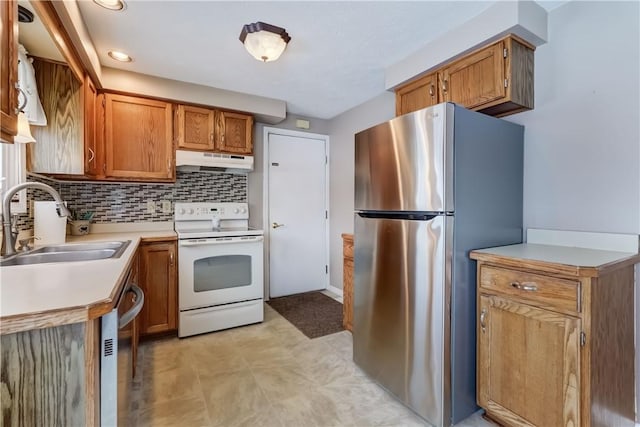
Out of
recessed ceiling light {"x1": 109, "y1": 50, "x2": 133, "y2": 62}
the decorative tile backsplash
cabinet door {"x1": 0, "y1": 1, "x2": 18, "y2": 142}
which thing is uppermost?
recessed ceiling light {"x1": 109, "y1": 50, "x2": 133, "y2": 62}

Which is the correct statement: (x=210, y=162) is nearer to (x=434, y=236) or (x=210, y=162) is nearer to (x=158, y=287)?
(x=158, y=287)

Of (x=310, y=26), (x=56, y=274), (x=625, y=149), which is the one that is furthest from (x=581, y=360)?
(x=310, y=26)

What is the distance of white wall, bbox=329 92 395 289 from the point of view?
11.2ft

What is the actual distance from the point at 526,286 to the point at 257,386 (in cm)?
165

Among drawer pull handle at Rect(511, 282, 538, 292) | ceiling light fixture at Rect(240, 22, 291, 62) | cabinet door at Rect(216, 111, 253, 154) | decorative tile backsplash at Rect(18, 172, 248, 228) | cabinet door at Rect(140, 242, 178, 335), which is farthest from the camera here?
cabinet door at Rect(216, 111, 253, 154)

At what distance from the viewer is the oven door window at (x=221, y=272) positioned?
2658mm

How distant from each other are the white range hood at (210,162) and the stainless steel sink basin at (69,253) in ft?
3.26

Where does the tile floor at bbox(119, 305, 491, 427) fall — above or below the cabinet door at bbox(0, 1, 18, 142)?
below

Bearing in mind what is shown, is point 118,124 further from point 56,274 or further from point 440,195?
point 440,195

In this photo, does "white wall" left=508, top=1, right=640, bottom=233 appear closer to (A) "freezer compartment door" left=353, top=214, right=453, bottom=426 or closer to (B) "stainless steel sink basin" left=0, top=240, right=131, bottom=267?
(A) "freezer compartment door" left=353, top=214, right=453, bottom=426

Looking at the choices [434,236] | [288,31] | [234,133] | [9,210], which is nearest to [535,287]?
[434,236]

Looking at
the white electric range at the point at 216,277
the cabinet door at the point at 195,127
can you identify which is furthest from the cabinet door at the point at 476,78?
the cabinet door at the point at 195,127

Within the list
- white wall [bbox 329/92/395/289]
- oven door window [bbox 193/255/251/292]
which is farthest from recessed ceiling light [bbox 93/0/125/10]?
white wall [bbox 329/92/395/289]

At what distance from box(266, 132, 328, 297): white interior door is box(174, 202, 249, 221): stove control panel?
381 mm
